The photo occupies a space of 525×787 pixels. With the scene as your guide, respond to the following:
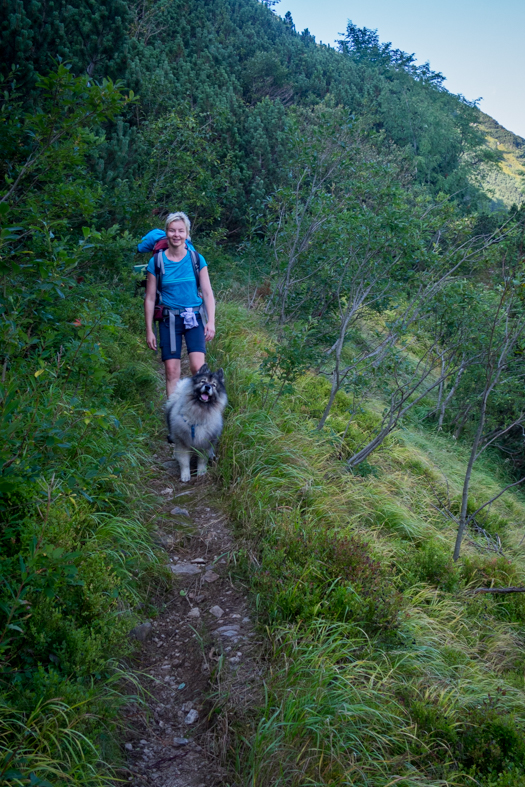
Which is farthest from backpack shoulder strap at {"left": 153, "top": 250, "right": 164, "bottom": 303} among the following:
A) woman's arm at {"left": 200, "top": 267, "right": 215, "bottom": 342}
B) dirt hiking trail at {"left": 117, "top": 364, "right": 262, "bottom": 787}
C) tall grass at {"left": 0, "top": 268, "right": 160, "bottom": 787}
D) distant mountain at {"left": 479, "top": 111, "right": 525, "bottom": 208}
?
distant mountain at {"left": 479, "top": 111, "right": 525, "bottom": 208}

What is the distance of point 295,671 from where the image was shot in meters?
2.62

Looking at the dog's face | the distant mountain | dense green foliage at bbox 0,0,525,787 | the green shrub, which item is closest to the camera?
dense green foliage at bbox 0,0,525,787

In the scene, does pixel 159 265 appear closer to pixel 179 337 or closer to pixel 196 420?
pixel 179 337

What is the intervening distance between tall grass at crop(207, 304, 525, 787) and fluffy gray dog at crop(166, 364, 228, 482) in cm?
23

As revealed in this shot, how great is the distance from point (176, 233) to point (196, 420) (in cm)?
188

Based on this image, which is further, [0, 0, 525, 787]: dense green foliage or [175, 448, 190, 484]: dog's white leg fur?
[175, 448, 190, 484]: dog's white leg fur

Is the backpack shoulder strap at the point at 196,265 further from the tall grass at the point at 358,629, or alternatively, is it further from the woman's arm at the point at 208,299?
the tall grass at the point at 358,629

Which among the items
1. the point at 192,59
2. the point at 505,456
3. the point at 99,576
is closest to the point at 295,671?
the point at 99,576

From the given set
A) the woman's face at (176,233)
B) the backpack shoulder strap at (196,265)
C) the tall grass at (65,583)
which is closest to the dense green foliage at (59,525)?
the tall grass at (65,583)

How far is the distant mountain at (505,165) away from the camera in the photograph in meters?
33.7

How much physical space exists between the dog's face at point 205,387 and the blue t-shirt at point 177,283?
740 mm

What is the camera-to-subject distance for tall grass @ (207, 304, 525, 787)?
7.54 feet

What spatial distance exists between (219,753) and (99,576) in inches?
41.8

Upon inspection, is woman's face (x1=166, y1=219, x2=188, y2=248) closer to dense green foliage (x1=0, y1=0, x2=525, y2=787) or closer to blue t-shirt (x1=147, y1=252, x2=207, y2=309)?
blue t-shirt (x1=147, y1=252, x2=207, y2=309)
